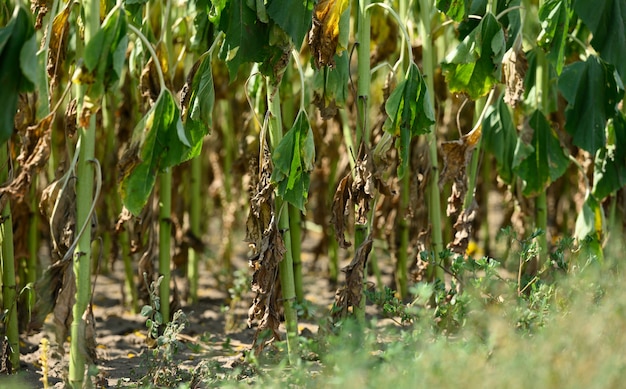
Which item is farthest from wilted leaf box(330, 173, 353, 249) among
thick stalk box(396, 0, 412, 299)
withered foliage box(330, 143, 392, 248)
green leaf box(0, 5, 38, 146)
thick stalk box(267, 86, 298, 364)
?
thick stalk box(396, 0, 412, 299)

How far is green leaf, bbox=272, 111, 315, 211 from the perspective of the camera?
224 cm

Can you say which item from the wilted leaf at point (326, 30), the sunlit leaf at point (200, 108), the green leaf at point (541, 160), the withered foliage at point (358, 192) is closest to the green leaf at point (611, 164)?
the green leaf at point (541, 160)

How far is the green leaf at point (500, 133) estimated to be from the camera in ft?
8.98

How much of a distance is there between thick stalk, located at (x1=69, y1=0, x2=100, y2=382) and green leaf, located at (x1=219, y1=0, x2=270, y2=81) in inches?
14.6

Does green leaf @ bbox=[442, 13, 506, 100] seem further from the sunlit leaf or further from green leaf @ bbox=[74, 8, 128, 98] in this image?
green leaf @ bbox=[74, 8, 128, 98]

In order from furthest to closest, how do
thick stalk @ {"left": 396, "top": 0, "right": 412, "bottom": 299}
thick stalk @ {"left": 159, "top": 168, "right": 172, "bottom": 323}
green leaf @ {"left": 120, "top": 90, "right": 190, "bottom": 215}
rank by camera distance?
thick stalk @ {"left": 396, "top": 0, "right": 412, "bottom": 299} → thick stalk @ {"left": 159, "top": 168, "right": 172, "bottom": 323} → green leaf @ {"left": 120, "top": 90, "right": 190, "bottom": 215}

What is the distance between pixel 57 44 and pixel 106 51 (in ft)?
1.31

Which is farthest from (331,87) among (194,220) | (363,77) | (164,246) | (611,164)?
(194,220)

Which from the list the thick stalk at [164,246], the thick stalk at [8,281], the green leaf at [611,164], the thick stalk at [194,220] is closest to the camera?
the thick stalk at [8,281]

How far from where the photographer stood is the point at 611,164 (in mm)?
2873

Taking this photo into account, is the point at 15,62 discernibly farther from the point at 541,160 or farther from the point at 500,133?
the point at 541,160

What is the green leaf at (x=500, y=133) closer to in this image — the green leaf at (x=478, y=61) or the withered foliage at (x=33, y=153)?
the green leaf at (x=478, y=61)

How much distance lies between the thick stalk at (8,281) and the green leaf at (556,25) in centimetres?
171

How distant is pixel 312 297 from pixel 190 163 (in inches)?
34.2
